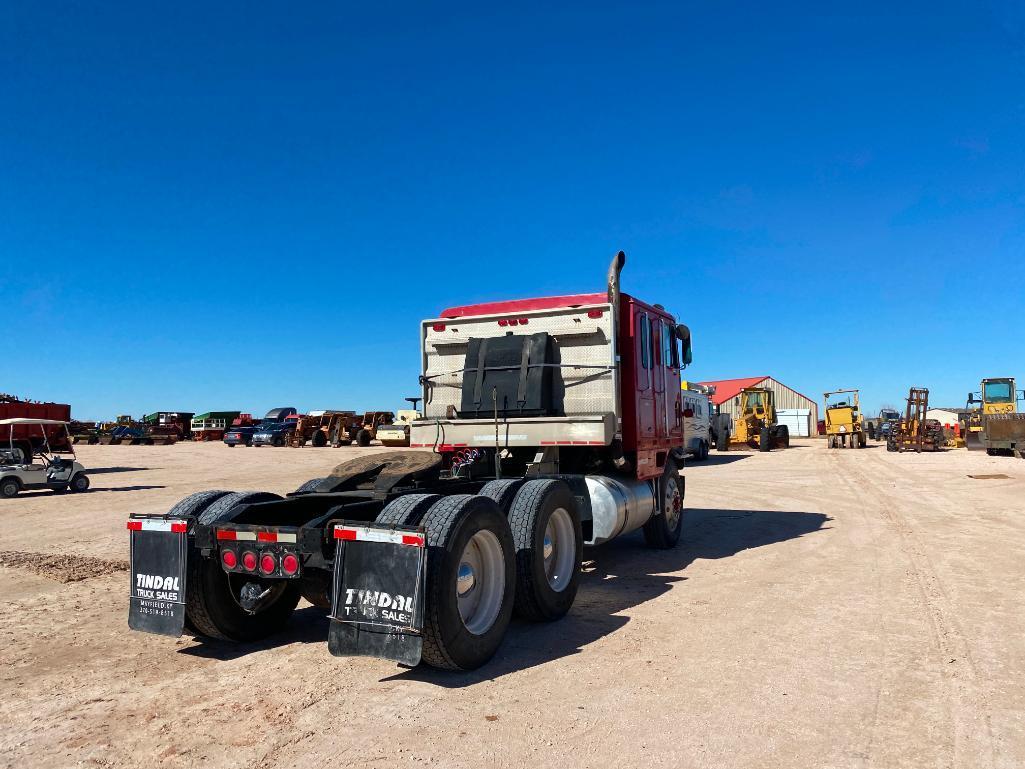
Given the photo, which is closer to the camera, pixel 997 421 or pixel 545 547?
pixel 545 547

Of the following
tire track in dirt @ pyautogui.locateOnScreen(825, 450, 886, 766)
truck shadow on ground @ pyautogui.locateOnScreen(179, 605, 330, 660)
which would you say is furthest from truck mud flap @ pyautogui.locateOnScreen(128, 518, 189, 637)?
tire track in dirt @ pyautogui.locateOnScreen(825, 450, 886, 766)

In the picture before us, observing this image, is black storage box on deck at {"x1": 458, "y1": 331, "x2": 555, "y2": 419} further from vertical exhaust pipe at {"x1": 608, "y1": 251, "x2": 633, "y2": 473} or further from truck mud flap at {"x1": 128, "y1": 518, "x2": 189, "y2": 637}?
truck mud flap at {"x1": 128, "y1": 518, "x2": 189, "y2": 637}

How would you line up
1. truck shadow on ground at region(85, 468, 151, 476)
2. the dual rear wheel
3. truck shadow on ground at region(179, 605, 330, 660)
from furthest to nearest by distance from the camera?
truck shadow on ground at region(85, 468, 151, 476)
truck shadow on ground at region(179, 605, 330, 660)
the dual rear wheel

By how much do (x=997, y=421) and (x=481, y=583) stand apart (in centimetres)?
2874

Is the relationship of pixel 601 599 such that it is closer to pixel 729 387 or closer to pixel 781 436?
pixel 781 436

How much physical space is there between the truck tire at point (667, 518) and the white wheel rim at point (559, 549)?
3038mm

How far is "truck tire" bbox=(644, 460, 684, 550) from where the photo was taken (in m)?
9.27

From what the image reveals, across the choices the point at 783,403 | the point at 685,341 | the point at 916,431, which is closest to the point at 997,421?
the point at 916,431

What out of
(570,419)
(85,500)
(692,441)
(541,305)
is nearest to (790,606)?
(570,419)

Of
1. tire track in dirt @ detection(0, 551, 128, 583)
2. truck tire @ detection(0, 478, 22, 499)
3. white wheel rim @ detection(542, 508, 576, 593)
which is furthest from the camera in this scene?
truck tire @ detection(0, 478, 22, 499)

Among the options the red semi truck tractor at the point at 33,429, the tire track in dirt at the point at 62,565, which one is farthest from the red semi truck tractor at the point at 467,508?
the red semi truck tractor at the point at 33,429

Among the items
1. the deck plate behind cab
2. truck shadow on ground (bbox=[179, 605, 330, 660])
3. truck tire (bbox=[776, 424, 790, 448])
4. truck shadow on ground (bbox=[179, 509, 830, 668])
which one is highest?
truck tire (bbox=[776, 424, 790, 448])

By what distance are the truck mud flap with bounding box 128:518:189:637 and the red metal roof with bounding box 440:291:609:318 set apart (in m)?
4.43

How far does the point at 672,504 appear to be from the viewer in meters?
9.60
